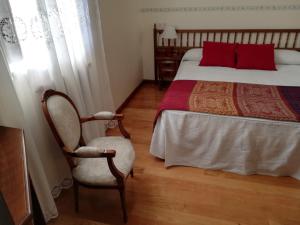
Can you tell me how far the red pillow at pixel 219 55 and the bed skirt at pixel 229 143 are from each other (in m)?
1.32

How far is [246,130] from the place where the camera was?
73.8 inches

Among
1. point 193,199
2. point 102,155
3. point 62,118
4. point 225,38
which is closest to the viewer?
point 102,155

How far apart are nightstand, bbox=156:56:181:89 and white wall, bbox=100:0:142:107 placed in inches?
14.9

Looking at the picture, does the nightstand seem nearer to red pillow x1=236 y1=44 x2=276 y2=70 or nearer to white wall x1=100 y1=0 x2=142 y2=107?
white wall x1=100 y1=0 x2=142 y2=107

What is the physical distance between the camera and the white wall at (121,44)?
2676mm

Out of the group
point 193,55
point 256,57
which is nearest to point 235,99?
point 256,57

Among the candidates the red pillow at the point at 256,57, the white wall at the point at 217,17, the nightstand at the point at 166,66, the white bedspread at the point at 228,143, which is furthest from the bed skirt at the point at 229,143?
the white wall at the point at 217,17

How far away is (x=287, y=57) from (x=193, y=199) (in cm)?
230

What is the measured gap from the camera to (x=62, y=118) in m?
1.55

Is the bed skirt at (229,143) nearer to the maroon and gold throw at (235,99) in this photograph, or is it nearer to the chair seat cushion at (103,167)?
the maroon and gold throw at (235,99)

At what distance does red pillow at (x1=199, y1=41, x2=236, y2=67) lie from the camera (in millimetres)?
2979

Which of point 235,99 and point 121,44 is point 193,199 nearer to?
point 235,99

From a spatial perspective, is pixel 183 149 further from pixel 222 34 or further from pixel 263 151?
pixel 222 34

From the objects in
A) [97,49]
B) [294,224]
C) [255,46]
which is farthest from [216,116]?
[255,46]
